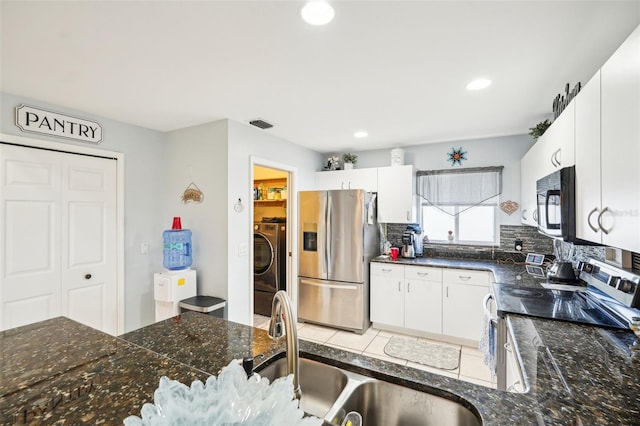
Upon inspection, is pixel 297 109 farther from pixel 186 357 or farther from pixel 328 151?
pixel 186 357

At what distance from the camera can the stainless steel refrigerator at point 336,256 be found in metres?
3.56

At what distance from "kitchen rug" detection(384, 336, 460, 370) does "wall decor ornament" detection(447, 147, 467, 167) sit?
220 centimetres

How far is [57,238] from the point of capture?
2.52 m

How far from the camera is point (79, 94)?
7.43 ft

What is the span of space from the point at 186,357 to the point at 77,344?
1.23ft

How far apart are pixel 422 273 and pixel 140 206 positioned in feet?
10.3

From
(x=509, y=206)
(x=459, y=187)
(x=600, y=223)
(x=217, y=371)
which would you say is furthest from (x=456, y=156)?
(x=217, y=371)

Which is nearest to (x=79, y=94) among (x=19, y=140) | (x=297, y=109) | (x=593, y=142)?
(x=19, y=140)

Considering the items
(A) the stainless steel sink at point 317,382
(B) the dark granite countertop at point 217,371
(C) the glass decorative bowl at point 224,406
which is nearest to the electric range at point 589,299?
(B) the dark granite countertop at point 217,371

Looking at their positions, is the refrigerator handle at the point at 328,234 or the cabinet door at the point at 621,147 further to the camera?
the refrigerator handle at the point at 328,234

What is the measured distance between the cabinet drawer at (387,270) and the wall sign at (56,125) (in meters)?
3.16

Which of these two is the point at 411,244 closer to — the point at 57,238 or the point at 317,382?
the point at 317,382

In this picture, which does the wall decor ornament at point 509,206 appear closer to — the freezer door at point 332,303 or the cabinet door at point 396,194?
the cabinet door at point 396,194

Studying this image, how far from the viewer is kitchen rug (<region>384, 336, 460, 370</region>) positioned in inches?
112
